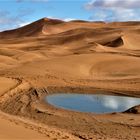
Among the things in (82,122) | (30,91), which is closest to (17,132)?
(82,122)

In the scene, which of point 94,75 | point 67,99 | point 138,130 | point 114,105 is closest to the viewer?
point 138,130

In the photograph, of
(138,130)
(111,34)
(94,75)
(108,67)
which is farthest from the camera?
(111,34)

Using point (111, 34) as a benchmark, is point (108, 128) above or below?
below

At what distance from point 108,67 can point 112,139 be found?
1929 cm

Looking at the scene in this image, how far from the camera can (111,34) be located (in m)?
61.7

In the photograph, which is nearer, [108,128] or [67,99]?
[108,128]

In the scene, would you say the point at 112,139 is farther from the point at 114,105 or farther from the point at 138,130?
the point at 114,105

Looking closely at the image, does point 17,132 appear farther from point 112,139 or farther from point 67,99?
point 67,99

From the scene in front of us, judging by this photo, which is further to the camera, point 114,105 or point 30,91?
point 30,91

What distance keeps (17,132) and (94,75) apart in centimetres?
1759

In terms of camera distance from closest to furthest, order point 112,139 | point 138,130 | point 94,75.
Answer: point 112,139
point 138,130
point 94,75

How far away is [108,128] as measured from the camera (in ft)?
48.6

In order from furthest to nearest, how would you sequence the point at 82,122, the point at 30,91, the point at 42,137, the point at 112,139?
the point at 30,91, the point at 82,122, the point at 112,139, the point at 42,137

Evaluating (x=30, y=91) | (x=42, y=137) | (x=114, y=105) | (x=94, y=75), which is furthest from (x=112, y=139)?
(x=94, y=75)
